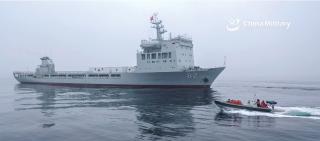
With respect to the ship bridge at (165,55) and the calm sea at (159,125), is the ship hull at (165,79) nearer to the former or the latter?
the ship bridge at (165,55)

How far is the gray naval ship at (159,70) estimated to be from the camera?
187 feet

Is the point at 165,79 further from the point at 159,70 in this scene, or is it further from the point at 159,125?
the point at 159,125

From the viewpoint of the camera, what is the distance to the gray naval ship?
57.0 meters

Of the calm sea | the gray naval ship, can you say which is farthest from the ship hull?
the calm sea

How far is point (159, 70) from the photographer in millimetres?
59719

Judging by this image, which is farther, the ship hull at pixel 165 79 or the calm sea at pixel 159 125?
the ship hull at pixel 165 79

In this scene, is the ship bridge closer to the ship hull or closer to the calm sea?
the ship hull

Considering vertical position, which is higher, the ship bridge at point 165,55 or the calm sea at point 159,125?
the ship bridge at point 165,55

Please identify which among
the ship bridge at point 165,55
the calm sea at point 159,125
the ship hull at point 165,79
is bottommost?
the calm sea at point 159,125

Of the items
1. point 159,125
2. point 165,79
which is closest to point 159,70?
point 165,79

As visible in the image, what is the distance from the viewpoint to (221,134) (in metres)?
19.7

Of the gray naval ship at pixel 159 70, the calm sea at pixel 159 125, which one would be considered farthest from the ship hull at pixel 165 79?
the calm sea at pixel 159 125

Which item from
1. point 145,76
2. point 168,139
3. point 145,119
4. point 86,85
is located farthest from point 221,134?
point 86,85

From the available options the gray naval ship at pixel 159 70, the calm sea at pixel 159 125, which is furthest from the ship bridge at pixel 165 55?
the calm sea at pixel 159 125
